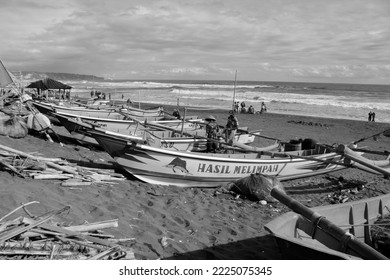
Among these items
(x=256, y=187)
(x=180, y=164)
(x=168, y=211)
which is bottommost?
(x=168, y=211)

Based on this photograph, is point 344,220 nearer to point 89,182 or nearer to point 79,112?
point 89,182

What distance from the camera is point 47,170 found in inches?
308

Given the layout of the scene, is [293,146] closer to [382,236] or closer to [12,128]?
[382,236]

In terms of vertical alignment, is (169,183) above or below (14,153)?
below

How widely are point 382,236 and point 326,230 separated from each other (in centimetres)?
137

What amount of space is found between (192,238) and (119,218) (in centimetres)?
140

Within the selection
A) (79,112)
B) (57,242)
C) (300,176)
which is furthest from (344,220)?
(79,112)

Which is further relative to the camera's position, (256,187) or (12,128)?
(12,128)

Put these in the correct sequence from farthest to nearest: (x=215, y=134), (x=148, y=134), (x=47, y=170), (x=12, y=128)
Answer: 1. (x=215, y=134)
2. (x=148, y=134)
3. (x=12, y=128)
4. (x=47, y=170)

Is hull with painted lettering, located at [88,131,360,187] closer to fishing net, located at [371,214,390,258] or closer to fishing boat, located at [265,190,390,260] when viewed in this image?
fishing net, located at [371,214,390,258]

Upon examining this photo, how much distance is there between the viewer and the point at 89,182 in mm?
7824

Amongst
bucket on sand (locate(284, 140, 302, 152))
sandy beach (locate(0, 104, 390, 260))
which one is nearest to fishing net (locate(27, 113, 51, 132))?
sandy beach (locate(0, 104, 390, 260))

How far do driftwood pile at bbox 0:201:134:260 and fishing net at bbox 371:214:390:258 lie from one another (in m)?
3.65

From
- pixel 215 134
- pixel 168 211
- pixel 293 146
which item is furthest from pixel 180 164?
→ pixel 293 146
